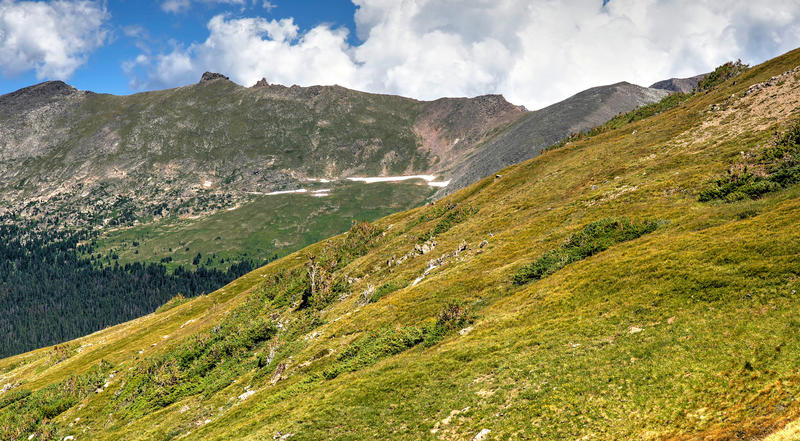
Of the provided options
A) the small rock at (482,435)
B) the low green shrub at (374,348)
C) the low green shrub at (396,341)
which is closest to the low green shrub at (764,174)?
the low green shrub at (396,341)

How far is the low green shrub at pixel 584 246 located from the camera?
32.4m

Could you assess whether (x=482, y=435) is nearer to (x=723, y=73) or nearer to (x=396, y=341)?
(x=396, y=341)

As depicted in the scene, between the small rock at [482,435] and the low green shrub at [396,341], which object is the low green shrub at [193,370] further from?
the small rock at [482,435]

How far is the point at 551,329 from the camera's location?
22875 mm

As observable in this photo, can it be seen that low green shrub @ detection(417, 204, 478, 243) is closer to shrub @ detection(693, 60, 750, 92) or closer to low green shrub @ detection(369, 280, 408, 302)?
low green shrub @ detection(369, 280, 408, 302)

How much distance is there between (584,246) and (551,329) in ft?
43.5

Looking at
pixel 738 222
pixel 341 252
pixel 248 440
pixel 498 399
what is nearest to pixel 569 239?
pixel 738 222

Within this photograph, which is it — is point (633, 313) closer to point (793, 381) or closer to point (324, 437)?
point (793, 381)

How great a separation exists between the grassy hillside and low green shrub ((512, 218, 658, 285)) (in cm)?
14

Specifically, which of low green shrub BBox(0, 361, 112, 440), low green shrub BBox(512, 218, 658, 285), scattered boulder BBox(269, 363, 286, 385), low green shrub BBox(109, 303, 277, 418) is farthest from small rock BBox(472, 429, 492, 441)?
low green shrub BBox(0, 361, 112, 440)

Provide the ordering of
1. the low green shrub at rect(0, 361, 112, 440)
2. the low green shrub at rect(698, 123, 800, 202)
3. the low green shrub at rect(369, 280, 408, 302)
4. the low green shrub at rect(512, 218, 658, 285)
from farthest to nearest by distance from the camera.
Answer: the low green shrub at rect(369, 280, 408, 302), the low green shrub at rect(0, 361, 112, 440), the low green shrub at rect(512, 218, 658, 285), the low green shrub at rect(698, 123, 800, 202)

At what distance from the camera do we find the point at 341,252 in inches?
2820

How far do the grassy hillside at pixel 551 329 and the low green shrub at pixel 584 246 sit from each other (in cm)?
14

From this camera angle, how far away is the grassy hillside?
15352 millimetres
